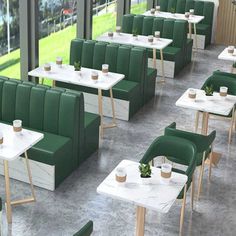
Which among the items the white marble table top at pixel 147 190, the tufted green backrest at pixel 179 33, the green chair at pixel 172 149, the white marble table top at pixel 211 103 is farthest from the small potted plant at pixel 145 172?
the tufted green backrest at pixel 179 33

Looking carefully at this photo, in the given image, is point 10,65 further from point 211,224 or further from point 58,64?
point 211,224

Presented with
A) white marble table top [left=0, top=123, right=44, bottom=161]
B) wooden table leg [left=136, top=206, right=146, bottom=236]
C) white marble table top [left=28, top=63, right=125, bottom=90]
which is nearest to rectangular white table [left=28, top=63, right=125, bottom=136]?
white marble table top [left=28, top=63, right=125, bottom=90]

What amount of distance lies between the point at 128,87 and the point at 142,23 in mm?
2645

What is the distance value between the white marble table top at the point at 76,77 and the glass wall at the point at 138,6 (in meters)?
4.77

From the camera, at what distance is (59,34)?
28.9 feet

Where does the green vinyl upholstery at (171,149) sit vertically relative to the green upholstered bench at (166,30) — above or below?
below

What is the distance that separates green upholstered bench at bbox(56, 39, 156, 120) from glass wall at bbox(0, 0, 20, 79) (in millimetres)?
750

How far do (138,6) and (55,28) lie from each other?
405 centimetres

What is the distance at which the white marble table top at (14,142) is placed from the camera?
4.95 meters

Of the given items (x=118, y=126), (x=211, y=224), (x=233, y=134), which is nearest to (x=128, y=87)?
(x=118, y=126)

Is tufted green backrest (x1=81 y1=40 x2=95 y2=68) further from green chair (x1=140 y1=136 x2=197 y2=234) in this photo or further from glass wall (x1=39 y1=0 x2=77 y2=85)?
green chair (x1=140 y1=136 x2=197 y2=234)

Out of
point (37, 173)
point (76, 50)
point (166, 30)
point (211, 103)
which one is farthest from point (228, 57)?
point (37, 173)

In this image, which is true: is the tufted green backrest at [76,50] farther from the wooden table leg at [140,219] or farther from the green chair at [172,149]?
the wooden table leg at [140,219]

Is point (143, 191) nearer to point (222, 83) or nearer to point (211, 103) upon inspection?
point (211, 103)
